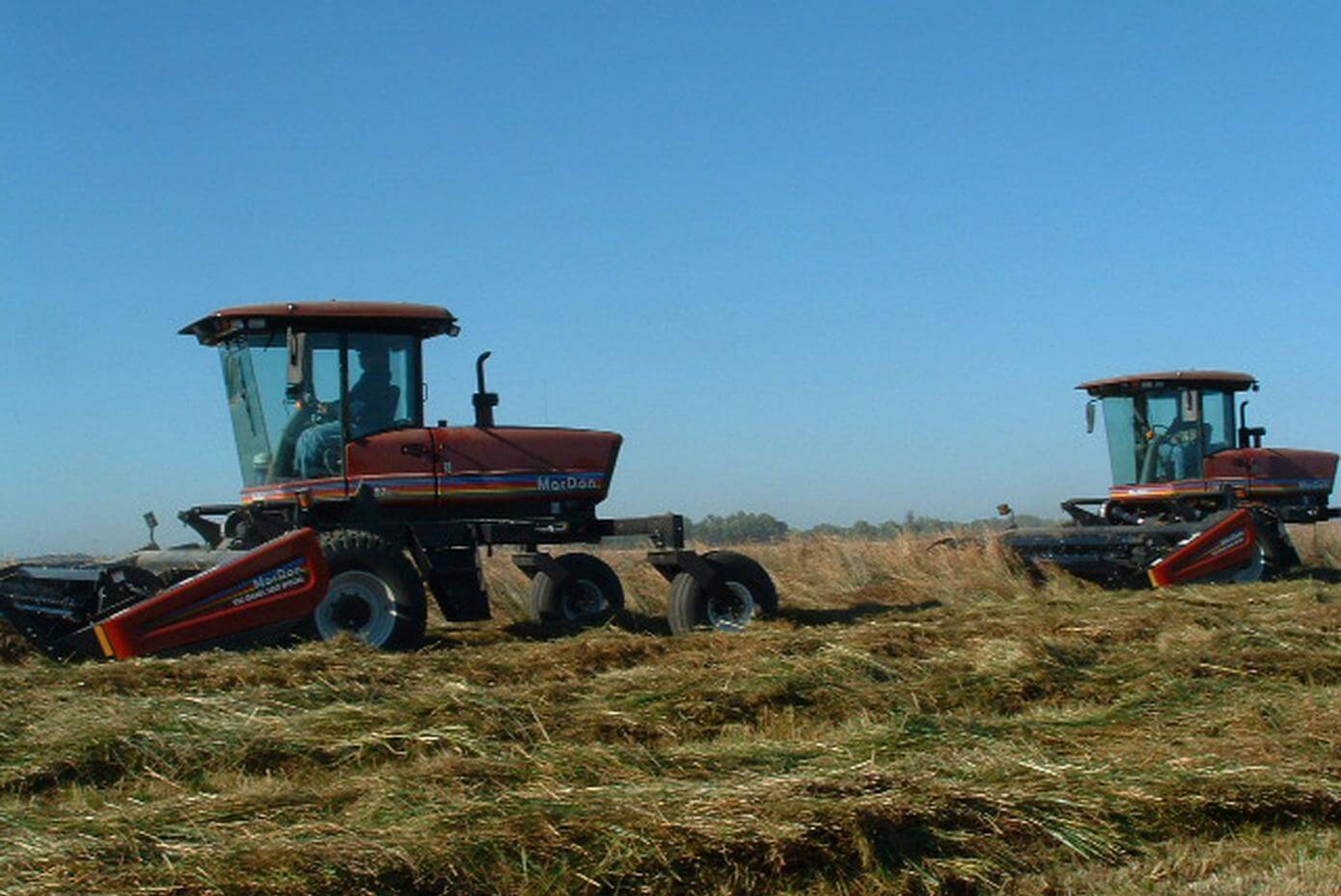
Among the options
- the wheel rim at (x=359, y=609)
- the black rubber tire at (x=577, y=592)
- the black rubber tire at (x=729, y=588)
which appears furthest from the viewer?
the black rubber tire at (x=577, y=592)

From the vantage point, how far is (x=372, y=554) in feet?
35.7

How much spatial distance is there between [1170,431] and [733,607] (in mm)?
8745

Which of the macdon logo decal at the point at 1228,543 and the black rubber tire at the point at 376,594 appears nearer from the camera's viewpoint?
the black rubber tire at the point at 376,594

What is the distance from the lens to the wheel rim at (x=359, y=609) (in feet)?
35.4

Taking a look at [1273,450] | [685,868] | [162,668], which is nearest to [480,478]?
[162,668]

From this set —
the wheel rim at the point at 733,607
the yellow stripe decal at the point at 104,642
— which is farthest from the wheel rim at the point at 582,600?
the yellow stripe decal at the point at 104,642

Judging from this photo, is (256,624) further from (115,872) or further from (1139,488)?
(1139,488)

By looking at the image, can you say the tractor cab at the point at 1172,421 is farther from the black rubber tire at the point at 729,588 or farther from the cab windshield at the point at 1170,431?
the black rubber tire at the point at 729,588

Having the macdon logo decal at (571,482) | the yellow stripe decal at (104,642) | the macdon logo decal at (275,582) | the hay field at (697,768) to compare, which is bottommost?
the hay field at (697,768)

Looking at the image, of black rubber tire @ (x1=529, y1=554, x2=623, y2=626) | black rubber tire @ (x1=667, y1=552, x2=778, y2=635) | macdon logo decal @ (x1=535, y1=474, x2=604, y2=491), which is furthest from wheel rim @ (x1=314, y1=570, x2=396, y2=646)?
black rubber tire @ (x1=529, y1=554, x2=623, y2=626)

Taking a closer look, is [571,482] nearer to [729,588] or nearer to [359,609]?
[729,588]

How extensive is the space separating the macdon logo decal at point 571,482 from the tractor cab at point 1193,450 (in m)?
8.14

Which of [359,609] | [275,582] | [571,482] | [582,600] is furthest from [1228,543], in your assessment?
[275,582]

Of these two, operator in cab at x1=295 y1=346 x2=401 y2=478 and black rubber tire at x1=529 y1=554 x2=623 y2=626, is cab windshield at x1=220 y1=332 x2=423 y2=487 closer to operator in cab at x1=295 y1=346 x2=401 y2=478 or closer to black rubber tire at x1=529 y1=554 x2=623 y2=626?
operator in cab at x1=295 y1=346 x2=401 y2=478
